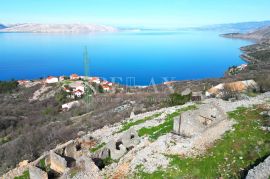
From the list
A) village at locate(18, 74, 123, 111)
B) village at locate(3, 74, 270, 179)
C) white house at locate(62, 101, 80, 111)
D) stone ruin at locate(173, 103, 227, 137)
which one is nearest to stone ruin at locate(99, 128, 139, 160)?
village at locate(3, 74, 270, 179)

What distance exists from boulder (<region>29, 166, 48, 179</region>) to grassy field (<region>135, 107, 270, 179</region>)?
4.62 meters

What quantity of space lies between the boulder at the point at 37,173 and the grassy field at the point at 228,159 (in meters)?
4.62

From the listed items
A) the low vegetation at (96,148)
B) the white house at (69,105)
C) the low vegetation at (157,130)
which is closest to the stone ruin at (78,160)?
the low vegetation at (96,148)

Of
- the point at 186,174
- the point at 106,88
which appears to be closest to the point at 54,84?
the point at 106,88

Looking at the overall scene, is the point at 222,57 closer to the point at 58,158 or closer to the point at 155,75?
the point at 155,75

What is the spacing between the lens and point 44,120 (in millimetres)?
49250

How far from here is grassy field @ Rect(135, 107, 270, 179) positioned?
39.3 ft

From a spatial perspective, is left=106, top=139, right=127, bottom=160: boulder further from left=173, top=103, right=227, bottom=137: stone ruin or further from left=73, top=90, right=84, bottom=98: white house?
left=73, top=90, right=84, bottom=98: white house

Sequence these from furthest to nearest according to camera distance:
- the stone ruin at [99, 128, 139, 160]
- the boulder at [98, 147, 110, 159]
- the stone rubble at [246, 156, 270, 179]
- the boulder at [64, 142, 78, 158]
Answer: the boulder at [64, 142, 78, 158] < the boulder at [98, 147, 110, 159] < the stone ruin at [99, 128, 139, 160] < the stone rubble at [246, 156, 270, 179]

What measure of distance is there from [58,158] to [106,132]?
18.8 feet

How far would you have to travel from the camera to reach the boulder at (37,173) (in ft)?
48.4

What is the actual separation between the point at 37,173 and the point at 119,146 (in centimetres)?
416

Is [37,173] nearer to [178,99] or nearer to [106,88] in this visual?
[178,99]

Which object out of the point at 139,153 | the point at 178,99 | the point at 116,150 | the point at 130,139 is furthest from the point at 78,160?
the point at 178,99
